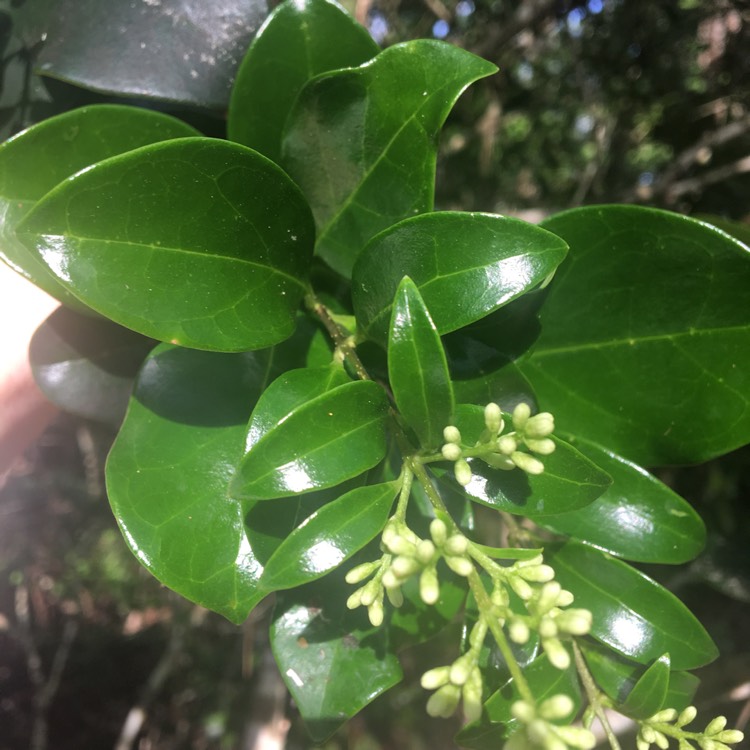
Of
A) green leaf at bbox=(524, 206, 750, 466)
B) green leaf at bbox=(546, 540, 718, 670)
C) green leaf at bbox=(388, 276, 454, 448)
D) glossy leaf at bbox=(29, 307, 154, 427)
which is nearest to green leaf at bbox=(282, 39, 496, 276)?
green leaf at bbox=(388, 276, 454, 448)

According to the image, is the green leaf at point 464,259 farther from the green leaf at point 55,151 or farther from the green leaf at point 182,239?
the green leaf at point 55,151

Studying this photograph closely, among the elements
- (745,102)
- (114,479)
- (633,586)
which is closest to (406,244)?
(114,479)

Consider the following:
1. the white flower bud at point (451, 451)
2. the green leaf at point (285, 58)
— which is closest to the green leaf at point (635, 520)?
the white flower bud at point (451, 451)

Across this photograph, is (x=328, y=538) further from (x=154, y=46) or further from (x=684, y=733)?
(x=154, y=46)

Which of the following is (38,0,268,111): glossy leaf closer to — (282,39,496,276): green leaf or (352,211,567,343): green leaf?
(282,39,496,276): green leaf

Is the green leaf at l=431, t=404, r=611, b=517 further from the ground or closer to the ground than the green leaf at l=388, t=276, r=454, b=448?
closer to the ground

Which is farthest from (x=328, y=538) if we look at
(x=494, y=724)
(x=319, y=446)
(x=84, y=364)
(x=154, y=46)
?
(x=154, y=46)
